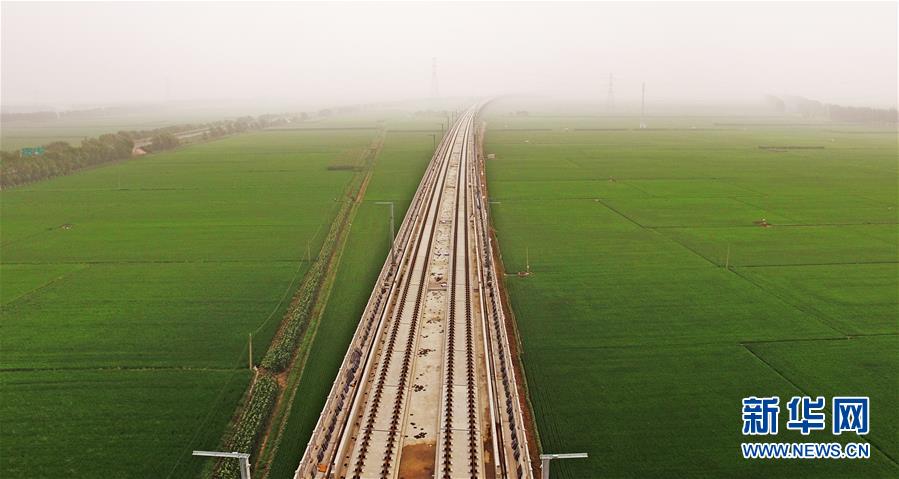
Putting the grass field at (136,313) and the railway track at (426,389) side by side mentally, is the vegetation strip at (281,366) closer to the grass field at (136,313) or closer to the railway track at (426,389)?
the grass field at (136,313)

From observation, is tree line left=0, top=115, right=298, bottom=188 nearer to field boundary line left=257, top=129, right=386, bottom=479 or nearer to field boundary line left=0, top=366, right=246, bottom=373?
field boundary line left=257, top=129, right=386, bottom=479

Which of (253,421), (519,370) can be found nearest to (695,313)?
(519,370)

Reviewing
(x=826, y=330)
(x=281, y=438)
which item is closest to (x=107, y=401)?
(x=281, y=438)

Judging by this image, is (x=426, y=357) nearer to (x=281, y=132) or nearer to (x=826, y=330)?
(x=826, y=330)

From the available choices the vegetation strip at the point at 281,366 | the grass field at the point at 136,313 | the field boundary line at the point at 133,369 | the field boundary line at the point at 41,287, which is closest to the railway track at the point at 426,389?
the vegetation strip at the point at 281,366

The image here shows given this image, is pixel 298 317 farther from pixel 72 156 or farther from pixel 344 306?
pixel 72 156

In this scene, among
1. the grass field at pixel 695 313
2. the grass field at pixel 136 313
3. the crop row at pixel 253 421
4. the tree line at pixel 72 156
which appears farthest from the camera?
the tree line at pixel 72 156
